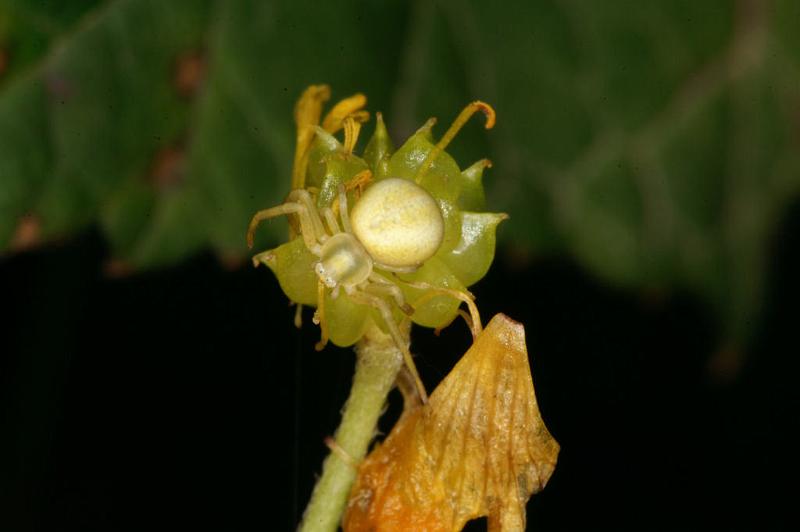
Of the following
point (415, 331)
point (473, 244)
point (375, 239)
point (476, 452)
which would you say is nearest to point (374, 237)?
point (375, 239)

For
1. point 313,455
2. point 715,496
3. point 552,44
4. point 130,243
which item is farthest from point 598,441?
point 130,243

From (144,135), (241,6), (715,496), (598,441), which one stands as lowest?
(715,496)

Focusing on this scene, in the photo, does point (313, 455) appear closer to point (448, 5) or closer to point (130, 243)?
point (130, 243)

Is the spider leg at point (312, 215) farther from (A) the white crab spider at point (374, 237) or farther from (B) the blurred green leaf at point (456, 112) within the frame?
(B) the blurred green leaf at point (456, 112)

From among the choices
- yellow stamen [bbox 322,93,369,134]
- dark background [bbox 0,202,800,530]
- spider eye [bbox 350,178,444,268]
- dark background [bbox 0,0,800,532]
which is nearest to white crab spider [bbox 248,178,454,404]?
spider eye [bbox 350,178,444,268]

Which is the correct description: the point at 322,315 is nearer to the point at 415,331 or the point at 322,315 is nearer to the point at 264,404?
the point at 415,331

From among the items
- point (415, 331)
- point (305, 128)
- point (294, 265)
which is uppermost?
point (305, 128)
